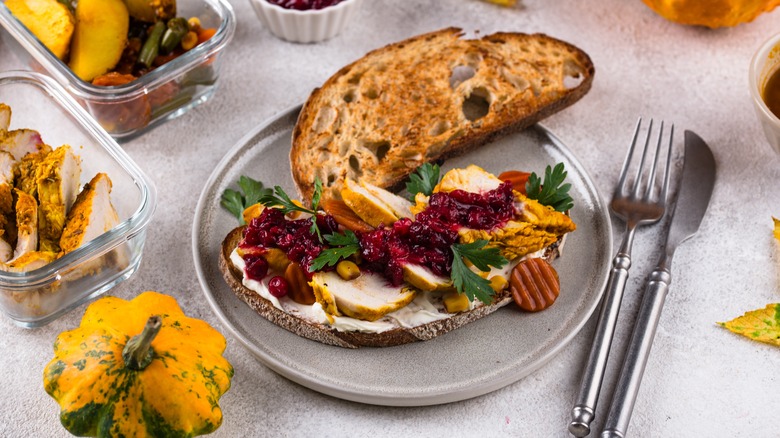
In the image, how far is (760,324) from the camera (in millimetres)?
3691

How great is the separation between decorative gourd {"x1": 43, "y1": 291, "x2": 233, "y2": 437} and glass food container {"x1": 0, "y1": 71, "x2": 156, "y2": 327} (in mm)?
431

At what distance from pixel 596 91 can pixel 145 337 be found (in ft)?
10.1

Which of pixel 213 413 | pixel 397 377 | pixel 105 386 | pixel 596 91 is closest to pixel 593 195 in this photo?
pixel 596 91

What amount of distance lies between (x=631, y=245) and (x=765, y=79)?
1239 millimetres

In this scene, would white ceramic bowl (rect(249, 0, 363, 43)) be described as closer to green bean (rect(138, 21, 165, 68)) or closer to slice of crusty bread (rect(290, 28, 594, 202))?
slice of crusty bread (rect(290, 28, 594, 202))

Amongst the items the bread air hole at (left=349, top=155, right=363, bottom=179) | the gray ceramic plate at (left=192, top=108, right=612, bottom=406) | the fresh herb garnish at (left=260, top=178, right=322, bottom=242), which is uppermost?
the fresh herb garnish at (left=260, top=178, right=322, bottom=242)

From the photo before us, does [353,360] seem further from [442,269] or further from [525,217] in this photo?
[525,217]

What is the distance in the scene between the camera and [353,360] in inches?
134

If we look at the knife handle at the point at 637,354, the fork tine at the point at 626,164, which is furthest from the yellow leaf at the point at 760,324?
the fork tine at the point at 626,164

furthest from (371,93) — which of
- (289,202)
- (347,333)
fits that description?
(347,333)

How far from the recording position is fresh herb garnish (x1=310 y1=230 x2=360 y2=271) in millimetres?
3318

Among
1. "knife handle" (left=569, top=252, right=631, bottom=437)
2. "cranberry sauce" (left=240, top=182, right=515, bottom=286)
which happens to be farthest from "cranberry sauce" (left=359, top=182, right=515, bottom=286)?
"knife handle" (left=569, top=252, right=631, bottom=437)

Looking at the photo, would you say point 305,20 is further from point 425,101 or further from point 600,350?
point 600,350

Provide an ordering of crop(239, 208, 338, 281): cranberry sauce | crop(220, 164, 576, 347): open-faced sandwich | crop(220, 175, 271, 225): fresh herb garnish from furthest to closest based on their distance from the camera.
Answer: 1. crop(220, 175, 271, 225): fresh herb garnish
2. crop(239, 208, 338, 281): cranberry sauce
3. crop(220, 164, 576, 347): open-faced sandwich
